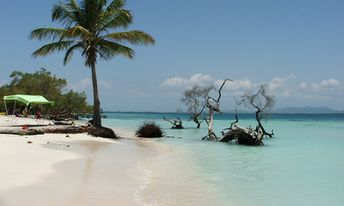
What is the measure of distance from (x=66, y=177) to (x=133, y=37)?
1580 centimetres

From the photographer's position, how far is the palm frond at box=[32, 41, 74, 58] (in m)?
25.5

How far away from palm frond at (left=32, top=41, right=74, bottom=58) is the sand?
11.0 meters

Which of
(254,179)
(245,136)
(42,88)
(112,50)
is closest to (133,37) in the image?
(112,50)

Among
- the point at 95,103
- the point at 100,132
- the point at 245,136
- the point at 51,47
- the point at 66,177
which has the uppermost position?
the point at 51,47

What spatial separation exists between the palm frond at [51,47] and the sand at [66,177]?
432 inches

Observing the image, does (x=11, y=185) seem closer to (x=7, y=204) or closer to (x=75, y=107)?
(x=7, y=204)

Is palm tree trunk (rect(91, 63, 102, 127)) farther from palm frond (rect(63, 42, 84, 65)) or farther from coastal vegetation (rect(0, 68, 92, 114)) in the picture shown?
coastal vegetation (rect(0, 68, 92, 114))

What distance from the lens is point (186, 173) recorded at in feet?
40.9

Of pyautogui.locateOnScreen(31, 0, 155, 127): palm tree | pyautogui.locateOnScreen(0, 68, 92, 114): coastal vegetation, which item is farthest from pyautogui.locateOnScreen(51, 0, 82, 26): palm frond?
pyautogui.locateOnScreen(0, 68, 92, 114): coastal vegetation

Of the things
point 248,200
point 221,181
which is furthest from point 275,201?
point 221,181

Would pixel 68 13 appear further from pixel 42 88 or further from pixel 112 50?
pixel 42 88

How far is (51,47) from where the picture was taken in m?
25.7

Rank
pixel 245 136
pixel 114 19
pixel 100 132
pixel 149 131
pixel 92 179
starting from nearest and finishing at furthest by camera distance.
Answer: pixel 92 179
pixel 100 132
pixel 245 136
pixel 114 19
pixel 149 131

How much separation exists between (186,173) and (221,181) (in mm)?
1373
